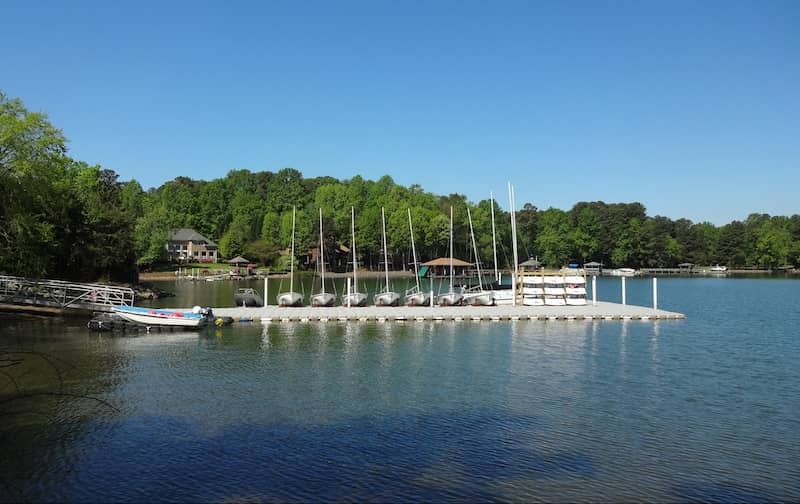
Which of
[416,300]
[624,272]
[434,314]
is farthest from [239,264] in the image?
[624,272]

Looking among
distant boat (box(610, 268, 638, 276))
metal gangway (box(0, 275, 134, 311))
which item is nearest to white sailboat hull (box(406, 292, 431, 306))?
metal gangway (box(0, 275, 134, 311))

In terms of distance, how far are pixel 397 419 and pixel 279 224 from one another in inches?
4659

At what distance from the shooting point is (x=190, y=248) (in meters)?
126

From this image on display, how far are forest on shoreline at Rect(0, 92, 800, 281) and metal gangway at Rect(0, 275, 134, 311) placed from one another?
3.93 ft

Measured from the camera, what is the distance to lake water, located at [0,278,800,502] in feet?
45.7

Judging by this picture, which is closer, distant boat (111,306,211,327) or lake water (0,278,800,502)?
lake water (0,278,800,502)

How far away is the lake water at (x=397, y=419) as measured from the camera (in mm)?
13922

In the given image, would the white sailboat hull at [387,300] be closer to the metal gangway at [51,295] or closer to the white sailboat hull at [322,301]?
the white sailboat hull at [322,301]

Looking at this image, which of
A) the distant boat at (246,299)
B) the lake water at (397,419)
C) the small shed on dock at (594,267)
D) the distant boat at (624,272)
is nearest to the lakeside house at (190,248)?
the distant boat at (246,299)

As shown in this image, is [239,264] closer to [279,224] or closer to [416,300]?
[279,224]

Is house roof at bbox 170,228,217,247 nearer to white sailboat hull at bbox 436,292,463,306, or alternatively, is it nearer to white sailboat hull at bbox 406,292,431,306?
white sailboat hull at bbox 406,292,431,306

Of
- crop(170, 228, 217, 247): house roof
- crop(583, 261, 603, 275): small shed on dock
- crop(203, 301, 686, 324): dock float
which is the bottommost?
crop(203, 301, 686, 324): dock float

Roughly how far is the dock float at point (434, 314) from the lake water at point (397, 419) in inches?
279

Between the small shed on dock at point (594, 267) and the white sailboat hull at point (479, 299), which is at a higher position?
the small shed on dock at point (594, 267)
